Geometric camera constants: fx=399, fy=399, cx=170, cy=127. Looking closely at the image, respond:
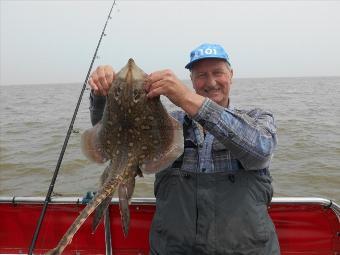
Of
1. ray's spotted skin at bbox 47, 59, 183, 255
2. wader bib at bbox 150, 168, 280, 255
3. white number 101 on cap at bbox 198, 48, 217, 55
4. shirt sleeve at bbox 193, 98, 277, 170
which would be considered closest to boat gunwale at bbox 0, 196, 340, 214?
wader bib at bbox 150, 168, 280, 255

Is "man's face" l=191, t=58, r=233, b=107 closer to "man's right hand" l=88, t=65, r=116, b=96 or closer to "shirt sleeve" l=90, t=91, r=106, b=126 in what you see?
"shirt sleeve" l=90, t=91, r=106, b=126

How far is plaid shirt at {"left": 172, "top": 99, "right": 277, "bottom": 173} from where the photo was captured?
272cm

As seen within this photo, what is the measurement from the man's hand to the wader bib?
803 mm

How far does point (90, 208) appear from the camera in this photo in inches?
97.0

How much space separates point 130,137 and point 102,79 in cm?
45

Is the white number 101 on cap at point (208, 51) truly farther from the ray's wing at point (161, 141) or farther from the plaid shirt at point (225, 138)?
the ray's wing at point (161, 141)

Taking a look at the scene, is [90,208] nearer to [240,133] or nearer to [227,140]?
[227,140]

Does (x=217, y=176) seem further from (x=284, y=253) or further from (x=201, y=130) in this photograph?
(x=284, y=253)

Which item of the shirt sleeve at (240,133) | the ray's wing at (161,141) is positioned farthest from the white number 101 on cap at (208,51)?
the ray's wing at (161,141)

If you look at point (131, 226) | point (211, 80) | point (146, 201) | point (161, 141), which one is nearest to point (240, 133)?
point (161, 141)

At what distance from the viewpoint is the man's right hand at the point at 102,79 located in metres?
2.72

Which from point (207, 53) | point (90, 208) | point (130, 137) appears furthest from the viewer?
point (207, 53)

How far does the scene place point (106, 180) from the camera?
8.79 feet

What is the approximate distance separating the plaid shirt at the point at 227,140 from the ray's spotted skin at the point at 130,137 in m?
0.25
